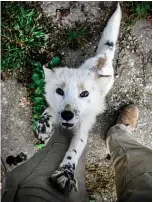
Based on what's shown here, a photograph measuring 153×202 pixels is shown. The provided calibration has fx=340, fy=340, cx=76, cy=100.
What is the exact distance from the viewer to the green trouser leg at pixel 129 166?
304 centimetres

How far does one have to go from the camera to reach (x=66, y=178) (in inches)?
134

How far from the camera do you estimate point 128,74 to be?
4.85 metres

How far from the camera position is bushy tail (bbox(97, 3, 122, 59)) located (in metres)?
4.44

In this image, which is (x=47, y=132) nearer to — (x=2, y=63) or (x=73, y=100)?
(x=73, y=100)

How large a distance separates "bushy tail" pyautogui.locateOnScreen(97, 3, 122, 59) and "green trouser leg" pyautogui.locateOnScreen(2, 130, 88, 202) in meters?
1.31

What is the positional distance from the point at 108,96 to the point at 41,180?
82.0 inches

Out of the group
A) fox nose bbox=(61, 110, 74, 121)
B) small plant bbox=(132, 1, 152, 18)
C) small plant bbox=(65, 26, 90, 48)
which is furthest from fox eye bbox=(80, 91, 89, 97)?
small plant bbox=(132, 1, 152, 18)

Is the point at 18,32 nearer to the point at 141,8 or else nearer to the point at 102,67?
the point at 102,67

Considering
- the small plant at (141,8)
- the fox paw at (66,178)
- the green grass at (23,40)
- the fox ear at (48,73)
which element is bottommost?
the fox paw at (66,178)

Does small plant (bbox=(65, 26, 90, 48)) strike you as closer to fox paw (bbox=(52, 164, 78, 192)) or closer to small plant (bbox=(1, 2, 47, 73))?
small plant (bbox=(1, 2, 47, 73))

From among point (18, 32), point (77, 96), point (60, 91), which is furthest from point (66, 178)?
point (18, 32)

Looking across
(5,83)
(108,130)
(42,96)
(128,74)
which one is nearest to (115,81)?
(128,74)

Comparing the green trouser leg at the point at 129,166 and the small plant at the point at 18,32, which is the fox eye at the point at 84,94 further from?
the small plant at the point at 18,32

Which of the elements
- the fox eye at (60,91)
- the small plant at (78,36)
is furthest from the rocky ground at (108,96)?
the fox eye at (60,91)
